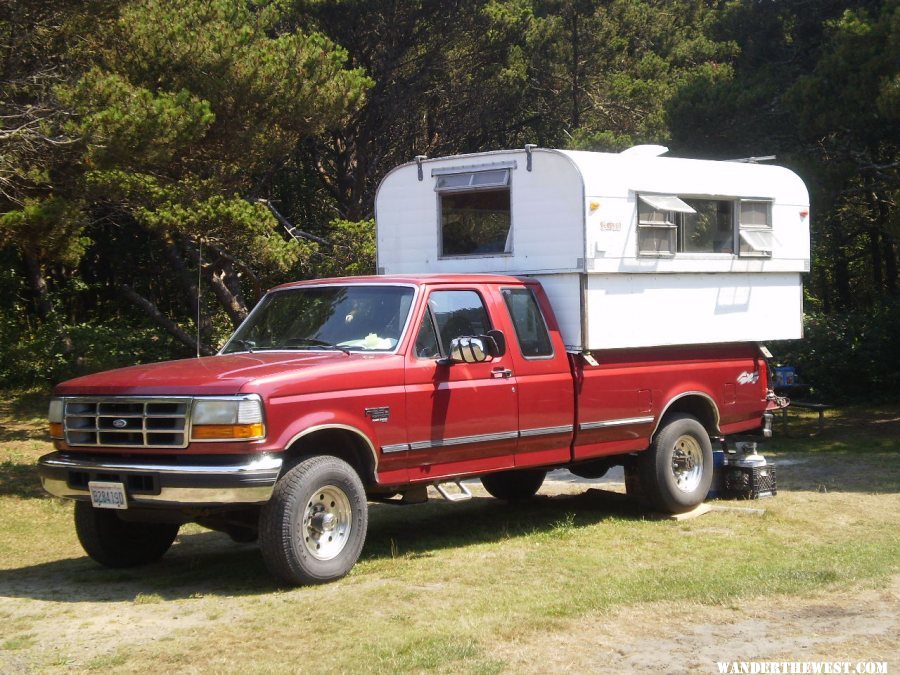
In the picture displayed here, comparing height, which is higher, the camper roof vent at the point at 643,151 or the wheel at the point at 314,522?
the camper roof vent at the point at 643,151

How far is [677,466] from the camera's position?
10.1 metres

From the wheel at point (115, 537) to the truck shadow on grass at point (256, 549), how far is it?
0.09m

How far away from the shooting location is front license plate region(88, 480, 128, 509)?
7027 mm

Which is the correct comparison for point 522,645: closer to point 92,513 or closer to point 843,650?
point 843,650

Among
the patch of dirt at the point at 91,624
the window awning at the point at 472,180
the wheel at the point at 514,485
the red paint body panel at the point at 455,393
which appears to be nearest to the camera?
the patch of dirt at the point at 91,624

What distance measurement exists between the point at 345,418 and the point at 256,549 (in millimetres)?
2022

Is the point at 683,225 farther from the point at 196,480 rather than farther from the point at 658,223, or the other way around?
the point at 196,480

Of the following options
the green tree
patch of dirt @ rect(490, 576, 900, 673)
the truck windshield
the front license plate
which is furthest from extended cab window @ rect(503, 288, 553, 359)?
the green tree

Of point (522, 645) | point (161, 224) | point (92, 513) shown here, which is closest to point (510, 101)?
point (161, 224)

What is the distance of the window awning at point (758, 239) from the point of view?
34.7ft

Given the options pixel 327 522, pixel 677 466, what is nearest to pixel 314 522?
pixel 327 522

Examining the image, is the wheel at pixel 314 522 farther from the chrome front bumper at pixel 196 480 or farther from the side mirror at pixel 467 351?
the side mirror at pixel 467 351

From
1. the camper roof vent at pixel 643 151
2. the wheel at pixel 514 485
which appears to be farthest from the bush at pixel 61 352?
the camper roof vent at pixel 643 151

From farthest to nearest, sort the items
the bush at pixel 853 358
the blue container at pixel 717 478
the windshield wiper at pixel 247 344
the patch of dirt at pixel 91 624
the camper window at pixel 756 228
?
the bush at pixel 853 358, the blue container at pixel 717 478, the camper window at pixel 756 228, the windshield wiper at pixel 247 344, the patch of dirt at pixel 91 624
